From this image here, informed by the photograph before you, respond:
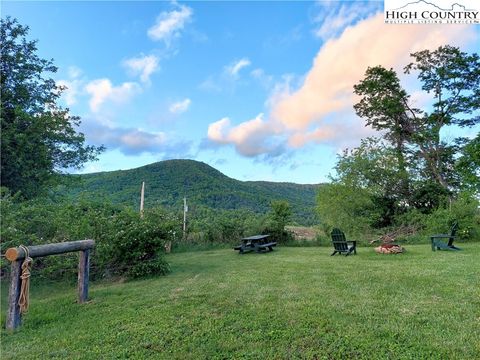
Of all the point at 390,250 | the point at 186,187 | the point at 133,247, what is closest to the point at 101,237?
the point at 133,247

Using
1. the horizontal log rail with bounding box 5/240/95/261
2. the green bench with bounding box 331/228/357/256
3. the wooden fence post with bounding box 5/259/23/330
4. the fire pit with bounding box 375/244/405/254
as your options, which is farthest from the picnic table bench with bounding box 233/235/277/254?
the wooden fence post with bounding box 5/259/23/330

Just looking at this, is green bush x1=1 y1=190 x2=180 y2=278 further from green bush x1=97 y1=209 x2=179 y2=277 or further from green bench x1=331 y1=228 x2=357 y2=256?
green bench x1=331 y1=228 x2=357 y2=256

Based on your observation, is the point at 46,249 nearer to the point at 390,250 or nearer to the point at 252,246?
the point at 252,246

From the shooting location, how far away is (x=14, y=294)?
361cm

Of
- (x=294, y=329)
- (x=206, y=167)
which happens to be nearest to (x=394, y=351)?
(x=294, y=329)

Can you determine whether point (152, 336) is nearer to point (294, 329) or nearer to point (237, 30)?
point (294, 329)

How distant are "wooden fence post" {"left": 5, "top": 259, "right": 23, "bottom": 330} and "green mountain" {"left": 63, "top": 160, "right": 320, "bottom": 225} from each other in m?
19.6

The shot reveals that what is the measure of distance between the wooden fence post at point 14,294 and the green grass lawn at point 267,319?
0.16 meters

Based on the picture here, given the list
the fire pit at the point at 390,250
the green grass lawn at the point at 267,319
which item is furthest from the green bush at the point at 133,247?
the fire pit at the point at 390,250

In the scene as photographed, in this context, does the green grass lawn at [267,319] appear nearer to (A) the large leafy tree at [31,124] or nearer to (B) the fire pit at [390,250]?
(B) the fire pit at [390,250]

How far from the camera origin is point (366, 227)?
15977mm

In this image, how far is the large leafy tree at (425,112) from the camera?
18.6m

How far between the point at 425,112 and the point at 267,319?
68.6 ft

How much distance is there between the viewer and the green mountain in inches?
1013
